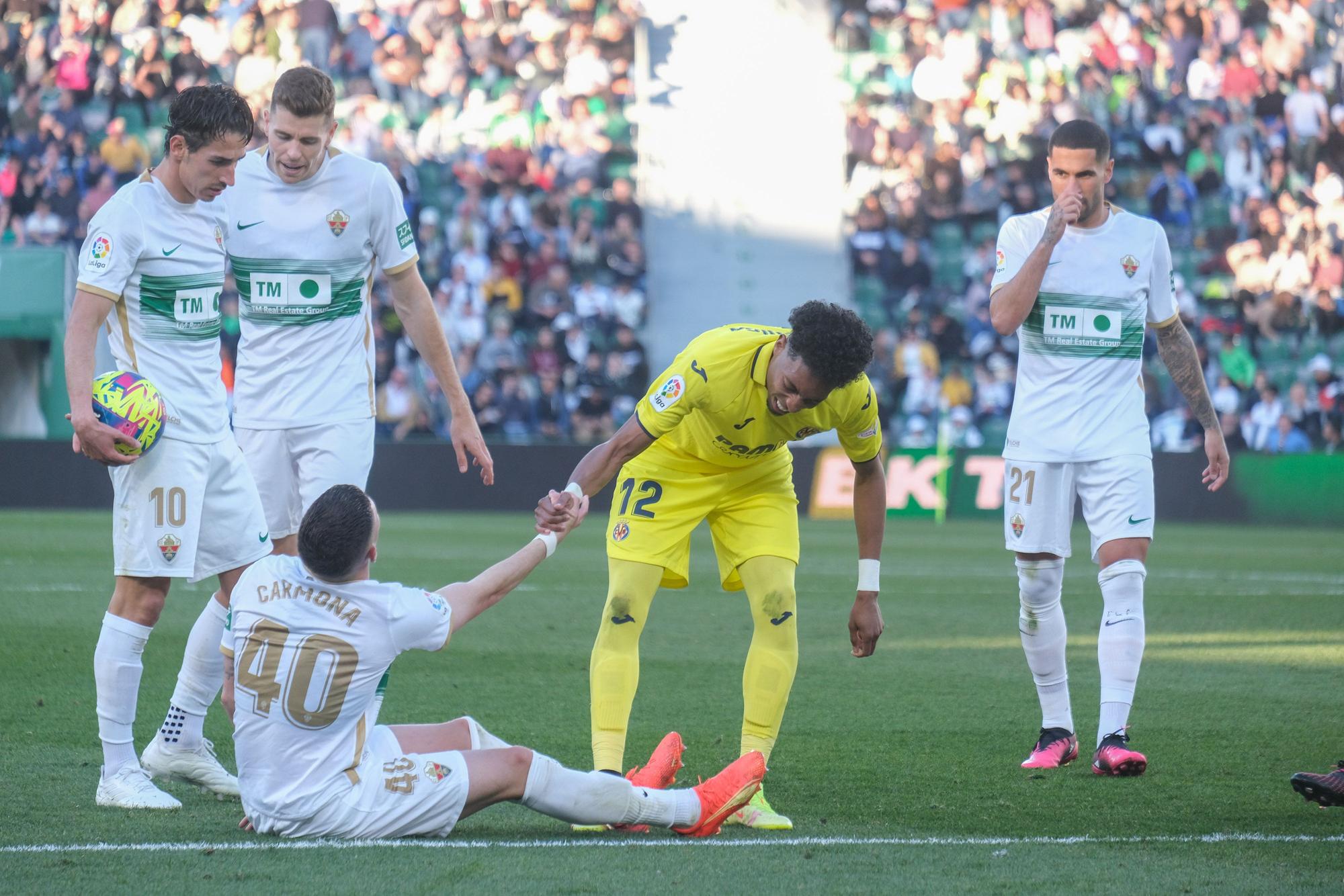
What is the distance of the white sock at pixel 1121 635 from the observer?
590 cm

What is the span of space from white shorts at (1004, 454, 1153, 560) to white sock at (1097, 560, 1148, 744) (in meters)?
0.12

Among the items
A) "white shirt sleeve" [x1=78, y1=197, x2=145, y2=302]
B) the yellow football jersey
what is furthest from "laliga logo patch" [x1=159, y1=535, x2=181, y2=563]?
the yellow football jersey

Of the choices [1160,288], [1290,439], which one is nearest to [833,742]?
[1160,288]

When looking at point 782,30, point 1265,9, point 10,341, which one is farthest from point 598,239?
point 1265,9

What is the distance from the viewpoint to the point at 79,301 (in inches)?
195

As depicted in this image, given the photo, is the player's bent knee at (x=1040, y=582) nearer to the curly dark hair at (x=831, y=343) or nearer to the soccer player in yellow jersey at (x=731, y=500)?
the soccer player in yellow jersey at (x=731, y=500)

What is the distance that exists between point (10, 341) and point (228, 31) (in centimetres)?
689

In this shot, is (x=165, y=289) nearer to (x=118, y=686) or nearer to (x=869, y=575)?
(x=118, y=686)

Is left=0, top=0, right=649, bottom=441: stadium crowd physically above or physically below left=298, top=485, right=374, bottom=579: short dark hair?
above

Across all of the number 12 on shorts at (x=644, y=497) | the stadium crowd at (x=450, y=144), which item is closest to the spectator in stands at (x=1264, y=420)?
the stadium crowd at (x=450, y=144)

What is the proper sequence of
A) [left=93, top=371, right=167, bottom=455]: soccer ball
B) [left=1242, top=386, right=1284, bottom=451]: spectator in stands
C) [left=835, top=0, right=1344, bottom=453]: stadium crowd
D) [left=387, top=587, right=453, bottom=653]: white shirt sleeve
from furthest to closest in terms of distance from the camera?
1. [left=835, top=0, right=1344, bottom=453]: stadium crowd
2. [left=1242, top=386, right=1284, bottom=451]: spectator in stands
3. [left=93, top=371, right=167, bottom=455]: soccer ball
4. [left=387, top=587, right=453, bottom=653]: white shirt sleeve

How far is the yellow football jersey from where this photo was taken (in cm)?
495

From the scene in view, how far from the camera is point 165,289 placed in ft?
16.8

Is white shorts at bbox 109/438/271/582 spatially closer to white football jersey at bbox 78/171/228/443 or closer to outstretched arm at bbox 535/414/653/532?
white football jersey at bbox 78/171/228/443
